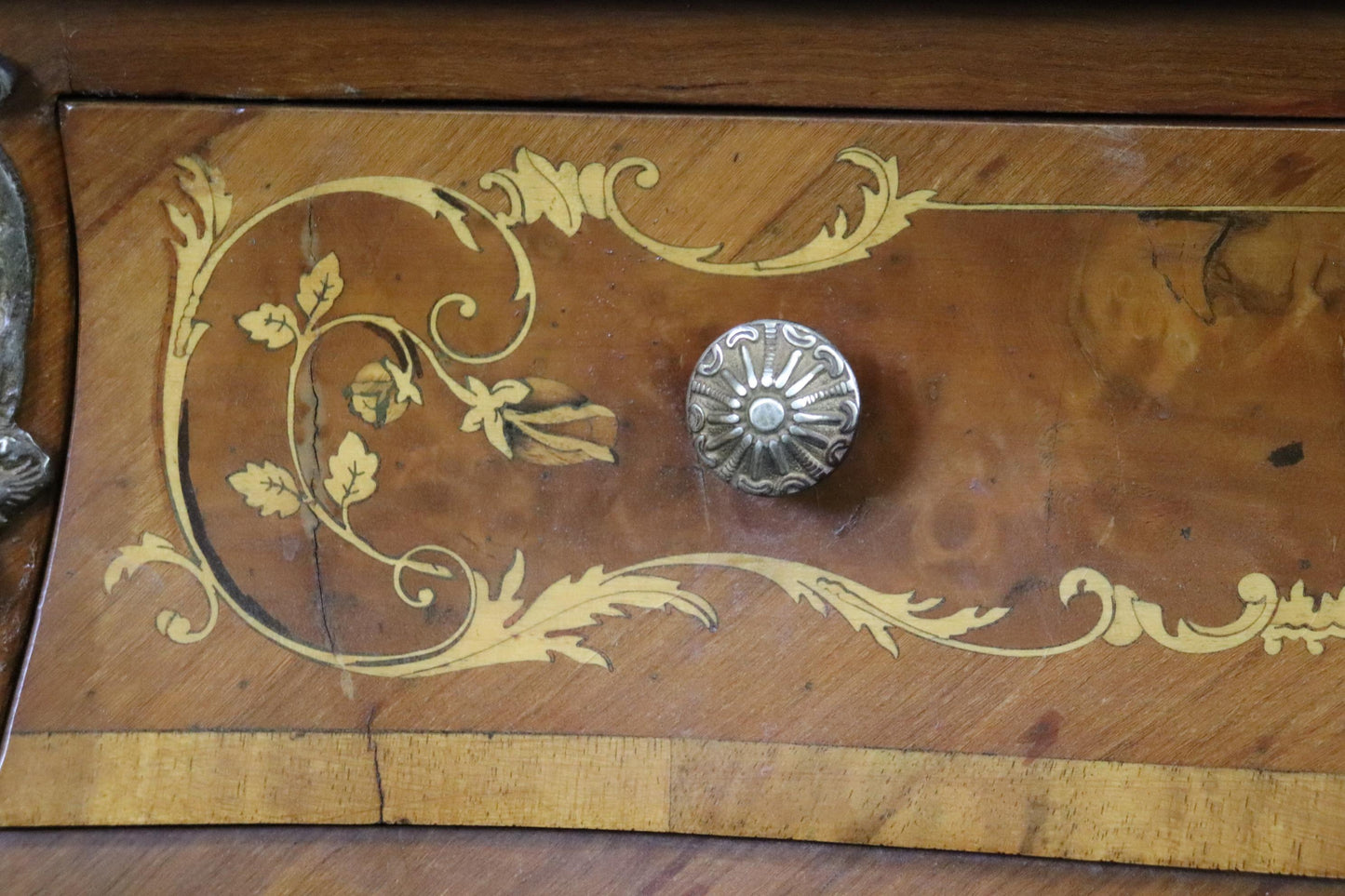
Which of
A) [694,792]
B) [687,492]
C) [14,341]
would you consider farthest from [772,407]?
[14,341]

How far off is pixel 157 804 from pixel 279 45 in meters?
0.31

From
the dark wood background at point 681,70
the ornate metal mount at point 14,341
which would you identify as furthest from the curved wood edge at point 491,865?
the ornate metal mount at point 14,341

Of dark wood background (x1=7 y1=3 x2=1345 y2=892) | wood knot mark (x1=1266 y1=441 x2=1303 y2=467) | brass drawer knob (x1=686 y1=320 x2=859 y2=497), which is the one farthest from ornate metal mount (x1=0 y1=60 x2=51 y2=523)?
wood knot mark (x1=1266 y1=441 x2=1303 y2=467)

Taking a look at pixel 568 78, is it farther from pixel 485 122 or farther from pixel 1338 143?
pixel 1338 143

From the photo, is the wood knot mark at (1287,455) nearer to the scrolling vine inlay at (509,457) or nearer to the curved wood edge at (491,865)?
the scrolling vine inlay at (509,457)

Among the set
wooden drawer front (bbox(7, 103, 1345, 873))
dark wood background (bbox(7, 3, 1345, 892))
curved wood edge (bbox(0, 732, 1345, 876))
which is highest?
dark wood background (bbox(7, 3, 1345, 892))

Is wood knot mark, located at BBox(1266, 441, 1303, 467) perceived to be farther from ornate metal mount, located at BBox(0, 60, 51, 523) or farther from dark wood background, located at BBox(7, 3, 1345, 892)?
ornate metal mount, located at BBox(0, 60, 51, 523)

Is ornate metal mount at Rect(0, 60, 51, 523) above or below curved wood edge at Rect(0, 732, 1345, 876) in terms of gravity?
above

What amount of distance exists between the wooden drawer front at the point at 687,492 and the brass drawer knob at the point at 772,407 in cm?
2

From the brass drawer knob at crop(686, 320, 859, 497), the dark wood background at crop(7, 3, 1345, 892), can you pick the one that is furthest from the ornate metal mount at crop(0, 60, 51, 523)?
the brass drawer knob at crop(686, 320, 859, 497)

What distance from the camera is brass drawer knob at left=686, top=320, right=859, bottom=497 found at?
Result: 419mm

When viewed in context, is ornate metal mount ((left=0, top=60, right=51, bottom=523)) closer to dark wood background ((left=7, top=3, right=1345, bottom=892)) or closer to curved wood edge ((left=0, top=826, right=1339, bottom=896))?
dark wood background ((left=7, top=3, right=1345, bottom=892))

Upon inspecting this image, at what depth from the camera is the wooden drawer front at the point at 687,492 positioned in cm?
44

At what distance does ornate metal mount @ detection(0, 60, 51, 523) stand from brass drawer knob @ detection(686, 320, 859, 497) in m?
0.26
